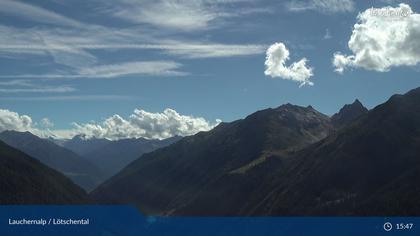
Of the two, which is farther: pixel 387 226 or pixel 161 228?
pixel 161 228

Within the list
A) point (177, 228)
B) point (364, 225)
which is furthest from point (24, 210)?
point (364, 225)

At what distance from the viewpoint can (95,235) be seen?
55.7 m

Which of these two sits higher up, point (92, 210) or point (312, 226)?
point (92, 210)

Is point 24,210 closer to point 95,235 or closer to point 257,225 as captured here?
point 95,235

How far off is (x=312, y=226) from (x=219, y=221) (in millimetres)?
8992

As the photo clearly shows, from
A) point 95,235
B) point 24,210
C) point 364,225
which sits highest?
point 24,210

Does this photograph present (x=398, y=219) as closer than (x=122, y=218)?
Yes

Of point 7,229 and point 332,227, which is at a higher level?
point 7,229

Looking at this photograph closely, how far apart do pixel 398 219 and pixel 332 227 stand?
20.6 feet

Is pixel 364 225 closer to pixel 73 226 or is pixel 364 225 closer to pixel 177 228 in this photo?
pixel 177 228

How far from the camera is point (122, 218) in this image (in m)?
57.8

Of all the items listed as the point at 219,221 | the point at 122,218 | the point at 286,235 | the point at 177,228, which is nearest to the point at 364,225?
the point at 286,235

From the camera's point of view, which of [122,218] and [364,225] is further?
[122,218]

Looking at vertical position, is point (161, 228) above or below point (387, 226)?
above
